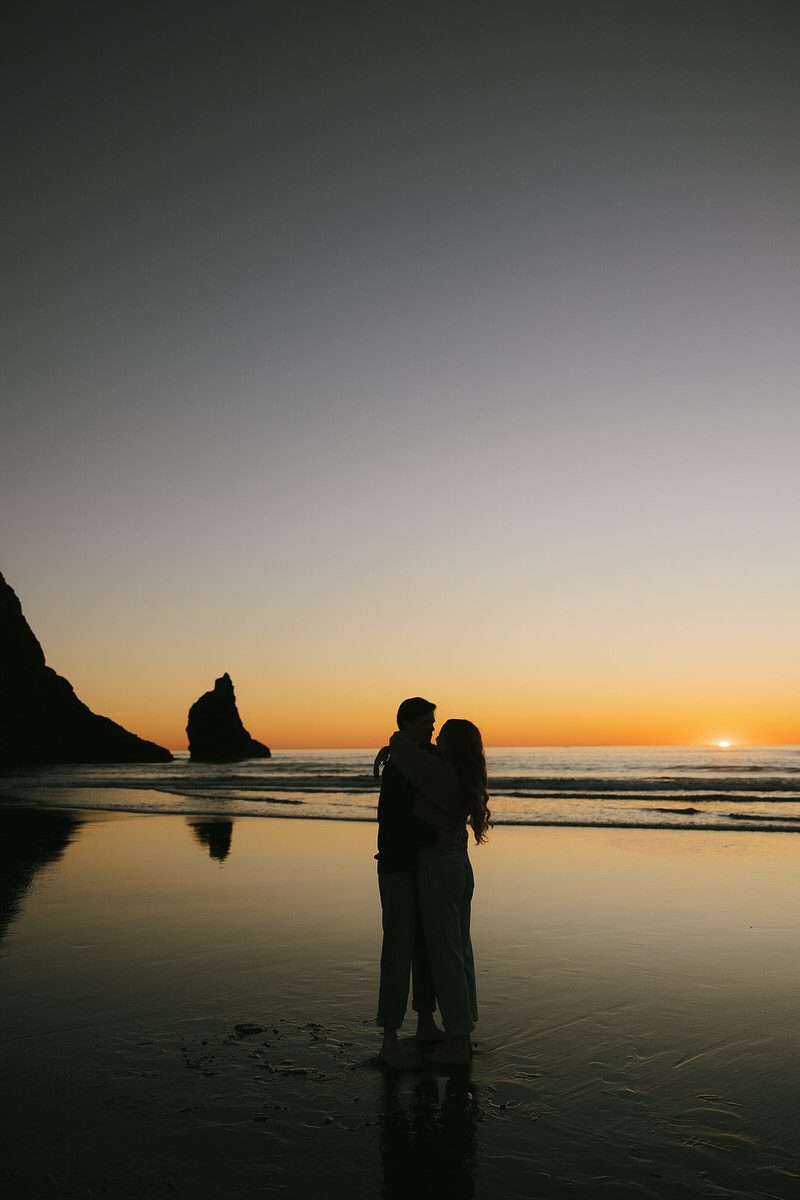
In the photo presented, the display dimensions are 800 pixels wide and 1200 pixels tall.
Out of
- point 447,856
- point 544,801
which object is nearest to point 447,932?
point 447,856

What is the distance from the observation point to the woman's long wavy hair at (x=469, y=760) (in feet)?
16.4

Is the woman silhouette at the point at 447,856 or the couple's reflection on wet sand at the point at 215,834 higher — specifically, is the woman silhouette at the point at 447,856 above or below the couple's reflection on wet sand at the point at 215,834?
above

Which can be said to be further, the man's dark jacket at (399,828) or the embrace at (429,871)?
the man's dark jacket at (399,828)

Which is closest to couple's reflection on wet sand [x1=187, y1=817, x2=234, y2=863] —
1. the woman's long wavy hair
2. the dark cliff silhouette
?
the woman's long wavy hair

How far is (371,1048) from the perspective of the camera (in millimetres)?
5090

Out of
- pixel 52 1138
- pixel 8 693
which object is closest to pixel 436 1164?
pixel 52 1138

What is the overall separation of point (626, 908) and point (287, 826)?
11.8m

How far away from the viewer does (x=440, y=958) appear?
4.90m

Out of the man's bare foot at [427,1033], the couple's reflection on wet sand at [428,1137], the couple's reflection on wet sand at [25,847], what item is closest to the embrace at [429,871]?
the man's bare foot at [427,1033]

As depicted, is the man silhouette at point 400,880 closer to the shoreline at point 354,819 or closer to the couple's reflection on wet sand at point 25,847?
the couple's reflection on wet sand at point 25,847

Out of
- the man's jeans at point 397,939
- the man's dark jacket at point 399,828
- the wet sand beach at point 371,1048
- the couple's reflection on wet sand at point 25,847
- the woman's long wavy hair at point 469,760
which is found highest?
the woman's long wavy hair at point 469,760

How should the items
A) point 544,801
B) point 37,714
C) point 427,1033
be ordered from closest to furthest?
point 427,1033 → point 544,801 → point 37,714

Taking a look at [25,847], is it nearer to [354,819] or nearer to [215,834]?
[215,834]

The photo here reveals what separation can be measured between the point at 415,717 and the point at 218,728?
11065 cm
